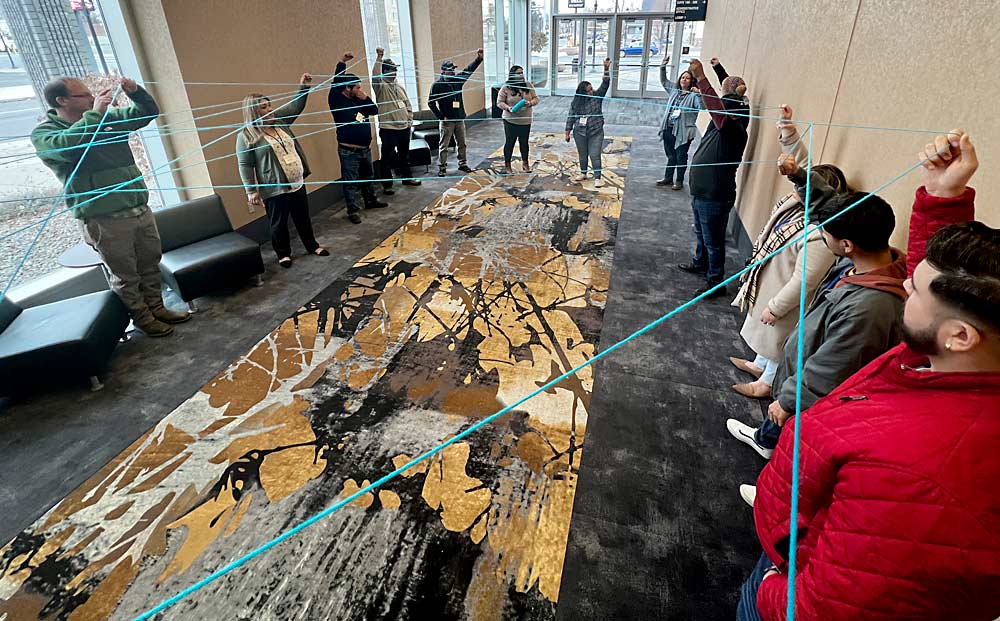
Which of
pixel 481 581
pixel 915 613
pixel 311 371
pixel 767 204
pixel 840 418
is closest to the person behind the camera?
pixel 915 613

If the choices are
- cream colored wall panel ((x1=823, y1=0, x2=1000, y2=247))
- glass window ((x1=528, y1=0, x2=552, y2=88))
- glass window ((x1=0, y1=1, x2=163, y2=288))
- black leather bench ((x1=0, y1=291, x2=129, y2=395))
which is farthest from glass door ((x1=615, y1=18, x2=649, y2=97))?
black leather bench ((x1=0, y1=291, x2=129, y2=395))

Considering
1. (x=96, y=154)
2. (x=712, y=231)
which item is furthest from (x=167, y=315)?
(x=712, y=231)

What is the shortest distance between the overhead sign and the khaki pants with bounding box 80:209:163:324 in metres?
8.09

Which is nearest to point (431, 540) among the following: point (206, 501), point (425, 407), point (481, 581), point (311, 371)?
point (481, 581)

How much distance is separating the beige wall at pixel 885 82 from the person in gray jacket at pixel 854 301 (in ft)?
0.84

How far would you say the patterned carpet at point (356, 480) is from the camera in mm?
1868

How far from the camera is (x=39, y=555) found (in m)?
2.01

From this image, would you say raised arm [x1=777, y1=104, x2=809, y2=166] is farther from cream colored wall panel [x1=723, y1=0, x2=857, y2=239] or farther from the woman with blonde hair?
the woman with blonde hair

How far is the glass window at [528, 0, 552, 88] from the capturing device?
11992 millimetres

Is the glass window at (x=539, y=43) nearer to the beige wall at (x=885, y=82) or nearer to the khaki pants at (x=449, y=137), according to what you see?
the khaki pants at (x=449, y=137)

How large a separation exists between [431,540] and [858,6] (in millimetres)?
3193

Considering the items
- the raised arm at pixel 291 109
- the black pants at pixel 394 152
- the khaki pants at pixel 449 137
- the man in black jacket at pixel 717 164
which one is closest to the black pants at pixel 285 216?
the raised arm at pixel 291 109

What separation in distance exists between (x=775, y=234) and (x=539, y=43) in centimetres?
1169

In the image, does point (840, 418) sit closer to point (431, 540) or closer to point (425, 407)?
point (431, 540)
